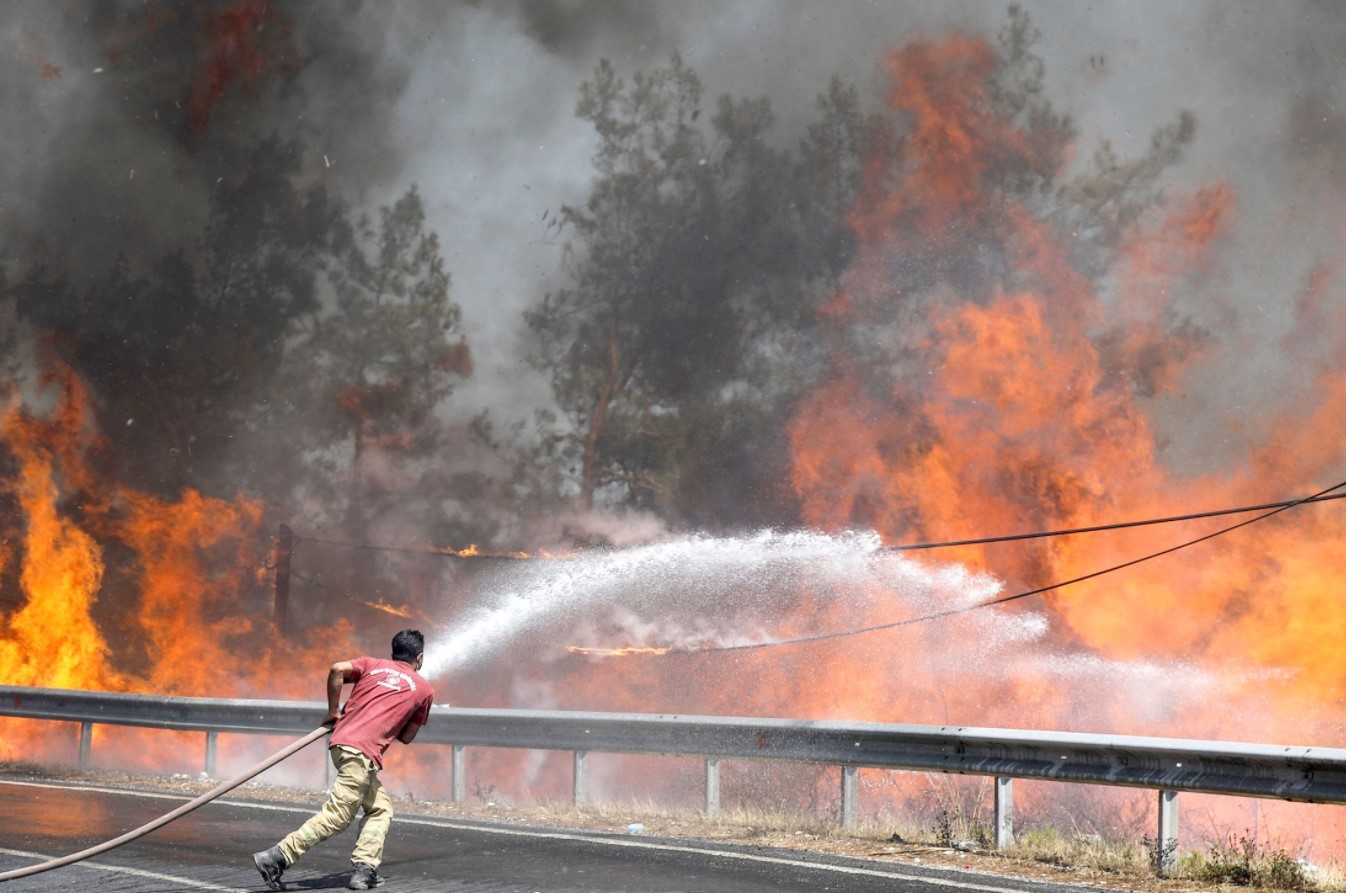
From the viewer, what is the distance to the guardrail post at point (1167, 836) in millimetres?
8258

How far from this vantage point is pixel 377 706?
7.85 m

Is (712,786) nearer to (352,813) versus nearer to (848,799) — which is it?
(848,799)

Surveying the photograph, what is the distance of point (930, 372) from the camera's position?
88.8 ft

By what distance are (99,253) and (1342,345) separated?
2547 centimetres

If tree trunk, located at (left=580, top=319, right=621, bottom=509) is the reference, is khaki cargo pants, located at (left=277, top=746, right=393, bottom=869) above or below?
below

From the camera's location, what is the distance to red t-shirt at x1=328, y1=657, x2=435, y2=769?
778 centimetres

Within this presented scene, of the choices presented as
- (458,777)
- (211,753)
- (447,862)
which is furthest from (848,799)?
(211,753)

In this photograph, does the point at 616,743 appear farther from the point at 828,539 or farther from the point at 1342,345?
the point at 1342,345

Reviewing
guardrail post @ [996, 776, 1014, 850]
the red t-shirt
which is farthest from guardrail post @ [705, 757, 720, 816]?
the red t-shirt

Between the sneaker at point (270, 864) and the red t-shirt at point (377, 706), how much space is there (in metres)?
0.68

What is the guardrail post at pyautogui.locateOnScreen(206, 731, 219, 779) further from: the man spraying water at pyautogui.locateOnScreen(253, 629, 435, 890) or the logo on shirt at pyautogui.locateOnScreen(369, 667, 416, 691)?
the logo on shirt at pyautogui.locateOnScreen(369, 667, 416, 691)

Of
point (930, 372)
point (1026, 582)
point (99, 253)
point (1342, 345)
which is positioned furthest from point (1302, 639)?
point (99, 253)

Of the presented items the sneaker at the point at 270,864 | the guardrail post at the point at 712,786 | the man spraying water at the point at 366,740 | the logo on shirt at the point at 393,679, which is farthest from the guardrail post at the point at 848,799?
the sneaker at the point at 270,864

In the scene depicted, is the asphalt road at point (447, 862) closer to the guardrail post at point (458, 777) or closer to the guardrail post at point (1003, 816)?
the guardrail post at point (1003, 816)
